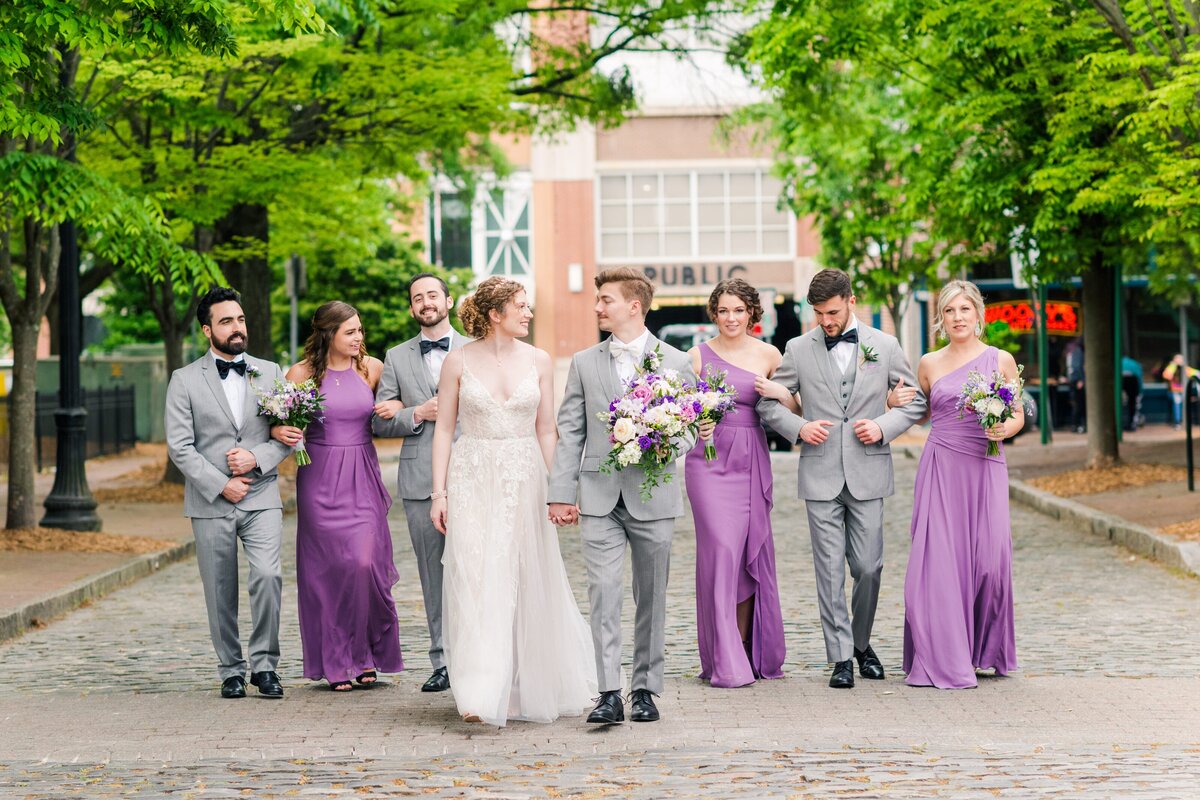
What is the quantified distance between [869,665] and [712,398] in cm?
199

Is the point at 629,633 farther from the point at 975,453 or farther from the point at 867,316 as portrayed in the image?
the point at 867,316

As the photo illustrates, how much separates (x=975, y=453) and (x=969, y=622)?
0.87 metres

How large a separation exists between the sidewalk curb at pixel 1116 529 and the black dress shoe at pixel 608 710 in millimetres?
7137

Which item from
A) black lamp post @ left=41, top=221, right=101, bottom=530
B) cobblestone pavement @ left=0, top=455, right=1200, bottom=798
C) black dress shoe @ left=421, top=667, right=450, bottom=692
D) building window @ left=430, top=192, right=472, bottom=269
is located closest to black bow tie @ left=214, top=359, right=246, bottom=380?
cobblestone pavement @ left=0, top=455, right=1200, bottom=798

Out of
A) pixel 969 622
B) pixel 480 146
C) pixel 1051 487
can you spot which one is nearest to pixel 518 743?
pixel 969 622

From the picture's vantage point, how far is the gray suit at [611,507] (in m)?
8.01

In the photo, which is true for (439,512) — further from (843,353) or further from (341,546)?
(843,353)

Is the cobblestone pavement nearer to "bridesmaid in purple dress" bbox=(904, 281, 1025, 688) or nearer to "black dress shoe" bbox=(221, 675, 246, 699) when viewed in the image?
"black dress shoe" bbox=(221, 675, 246, 699)

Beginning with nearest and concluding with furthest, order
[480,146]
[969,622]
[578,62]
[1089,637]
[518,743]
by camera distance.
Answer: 1. [518,743]
2. [969,622]
3. [1089,637]
4. [578,62]
5. [480,146]

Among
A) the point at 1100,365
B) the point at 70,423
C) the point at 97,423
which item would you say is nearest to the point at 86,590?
the point at 70,423

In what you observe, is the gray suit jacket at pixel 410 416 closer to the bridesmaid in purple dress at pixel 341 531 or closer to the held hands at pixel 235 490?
the bridesmaid in purple dress at pixel 341 531

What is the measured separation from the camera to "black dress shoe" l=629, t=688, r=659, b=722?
7953 millimetres

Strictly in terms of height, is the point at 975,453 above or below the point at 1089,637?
above

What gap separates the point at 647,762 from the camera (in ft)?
23.3
